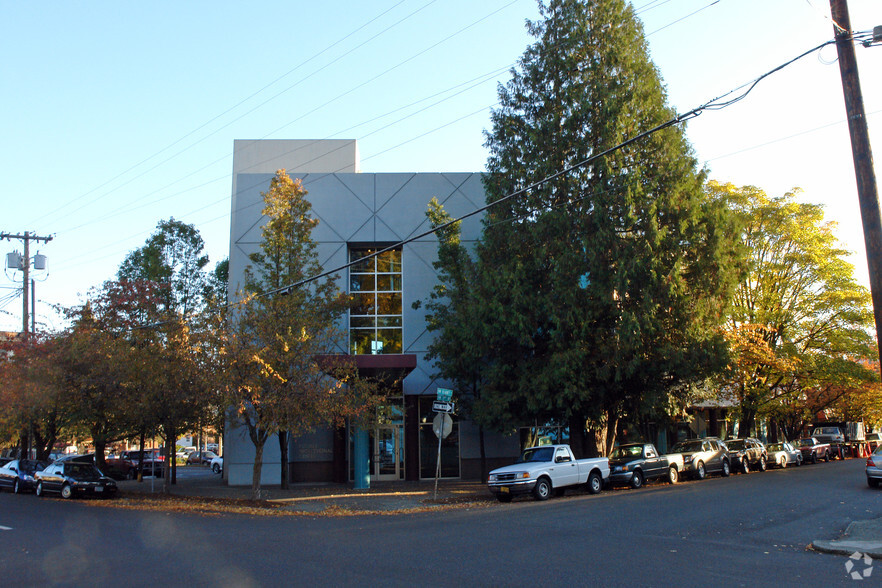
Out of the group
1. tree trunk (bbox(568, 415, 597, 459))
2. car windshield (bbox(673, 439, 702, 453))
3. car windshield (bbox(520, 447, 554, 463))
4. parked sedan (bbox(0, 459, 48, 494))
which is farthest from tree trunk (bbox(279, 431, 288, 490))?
car windshield (bbox(673, 439, 702, 453))

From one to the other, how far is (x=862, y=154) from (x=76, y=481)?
83.1 ft

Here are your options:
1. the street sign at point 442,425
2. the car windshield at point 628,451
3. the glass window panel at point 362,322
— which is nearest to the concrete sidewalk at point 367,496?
the street sign at point 442,425

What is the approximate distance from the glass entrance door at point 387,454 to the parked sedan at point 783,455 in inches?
697

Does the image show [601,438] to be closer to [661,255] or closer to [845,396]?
[661,255]

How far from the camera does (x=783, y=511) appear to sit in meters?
14.9

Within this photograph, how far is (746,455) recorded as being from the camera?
96.8ft

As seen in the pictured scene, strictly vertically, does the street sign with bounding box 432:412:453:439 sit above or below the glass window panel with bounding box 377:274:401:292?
below

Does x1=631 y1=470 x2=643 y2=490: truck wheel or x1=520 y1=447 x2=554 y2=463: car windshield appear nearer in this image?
x1=520 y1=447 x2=554 y2=463: car windshield

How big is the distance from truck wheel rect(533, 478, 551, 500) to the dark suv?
1206cm

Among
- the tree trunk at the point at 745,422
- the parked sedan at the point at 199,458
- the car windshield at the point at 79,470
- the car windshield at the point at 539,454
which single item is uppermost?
the tree trunk at the point at 745,422

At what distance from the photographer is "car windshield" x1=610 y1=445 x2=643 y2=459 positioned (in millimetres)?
23641

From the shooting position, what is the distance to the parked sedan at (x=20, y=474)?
27141 millimetres

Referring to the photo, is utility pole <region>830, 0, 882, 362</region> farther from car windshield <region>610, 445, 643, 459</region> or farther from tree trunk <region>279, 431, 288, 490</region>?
tree trunk <region>279, 431, 288, 490</region>

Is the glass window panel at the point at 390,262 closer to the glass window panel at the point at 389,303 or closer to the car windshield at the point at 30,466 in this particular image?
the glass window panel at the point at 389,303
